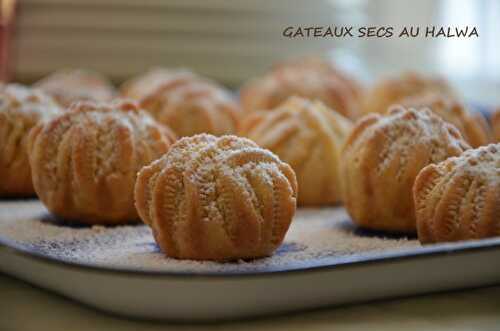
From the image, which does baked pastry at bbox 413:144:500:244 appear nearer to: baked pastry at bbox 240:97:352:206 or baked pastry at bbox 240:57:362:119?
baked pastry at bbox 240:97:352:206

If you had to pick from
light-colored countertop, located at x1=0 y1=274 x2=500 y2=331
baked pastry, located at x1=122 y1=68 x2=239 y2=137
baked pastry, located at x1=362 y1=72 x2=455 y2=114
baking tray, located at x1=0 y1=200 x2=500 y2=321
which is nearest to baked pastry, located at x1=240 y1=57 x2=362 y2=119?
baked pastry, located at x1=362 y1=72 x2=455 y2=114

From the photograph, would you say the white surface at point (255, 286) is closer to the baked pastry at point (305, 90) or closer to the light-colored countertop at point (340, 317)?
the light-colored countertop at point (340, 317)

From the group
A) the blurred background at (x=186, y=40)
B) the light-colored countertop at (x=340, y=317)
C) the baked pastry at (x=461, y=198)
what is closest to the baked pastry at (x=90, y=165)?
the light-colored countertop at (x=340, y=317)

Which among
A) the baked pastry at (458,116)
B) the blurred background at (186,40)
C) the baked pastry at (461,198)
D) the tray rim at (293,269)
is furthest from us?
the blurred background at (186,40)

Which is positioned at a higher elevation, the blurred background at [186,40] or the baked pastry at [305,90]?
the blurred background at [186,40]

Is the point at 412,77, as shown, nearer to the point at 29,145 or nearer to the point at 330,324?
the point at 29,145

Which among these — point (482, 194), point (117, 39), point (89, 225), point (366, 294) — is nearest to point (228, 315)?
point (366, 294)

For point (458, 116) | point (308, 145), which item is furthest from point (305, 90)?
point (458, 116)
